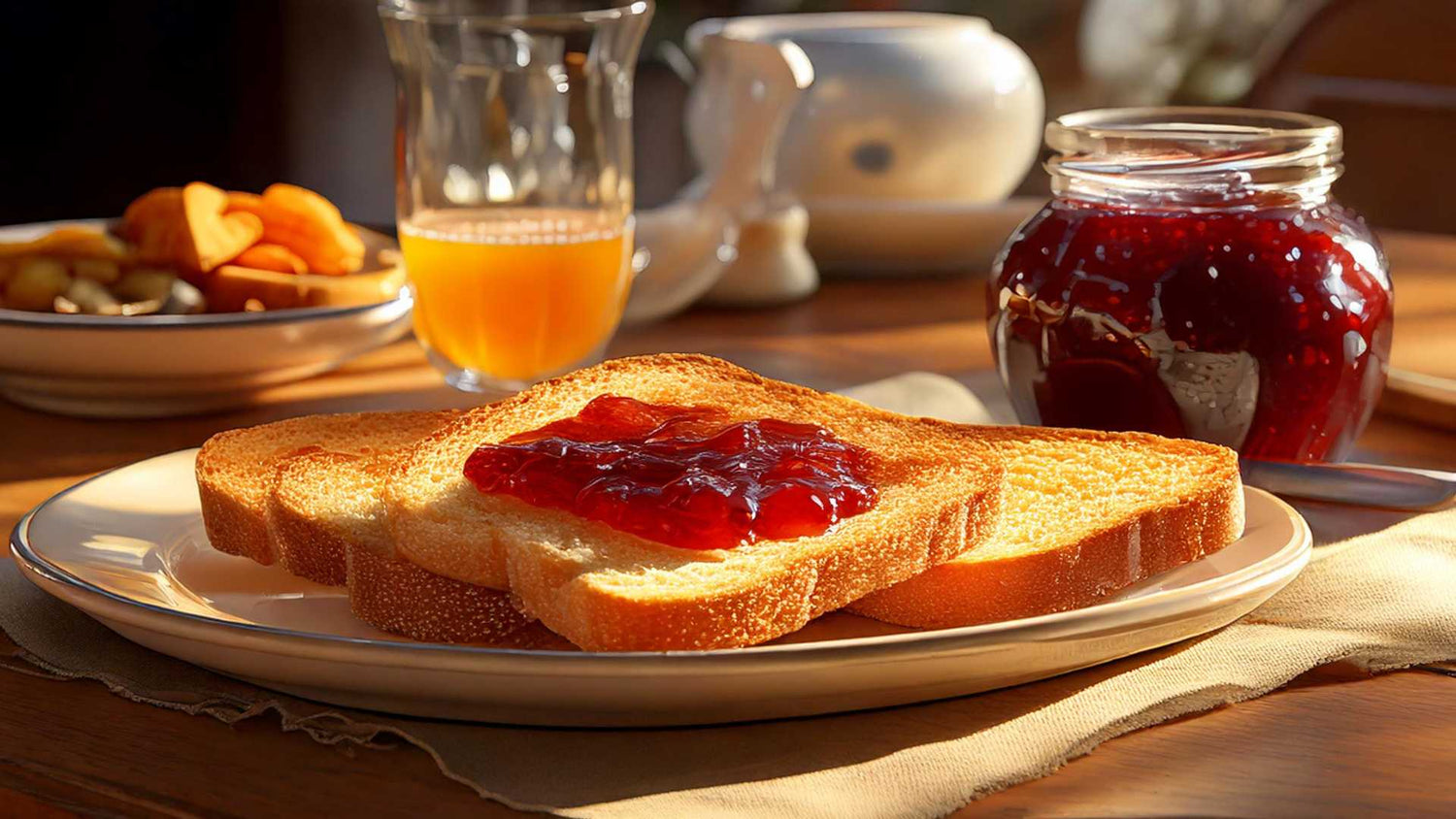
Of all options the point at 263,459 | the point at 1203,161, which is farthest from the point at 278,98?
the point at 1203,161

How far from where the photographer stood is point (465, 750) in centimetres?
85

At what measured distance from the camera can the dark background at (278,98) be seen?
4293 mm

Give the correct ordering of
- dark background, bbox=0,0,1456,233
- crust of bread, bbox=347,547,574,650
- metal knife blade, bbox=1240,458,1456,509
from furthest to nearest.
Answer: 1. dark background, bbox=0,0,1456,233
2. metal knife blade, bbox=1240,458,1456,509
3. crust of bread, bbox=347,547,574,650

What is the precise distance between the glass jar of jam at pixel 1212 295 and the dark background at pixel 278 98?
123 inches

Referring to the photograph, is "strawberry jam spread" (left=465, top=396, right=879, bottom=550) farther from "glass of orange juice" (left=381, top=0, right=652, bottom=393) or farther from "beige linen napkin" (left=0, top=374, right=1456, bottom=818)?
"glass of orange juice" (left=381, top=0, right=652, bottom=393)

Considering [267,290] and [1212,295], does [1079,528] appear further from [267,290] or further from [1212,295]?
[267,290]

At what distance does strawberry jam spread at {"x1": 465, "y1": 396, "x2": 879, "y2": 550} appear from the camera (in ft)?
3.26

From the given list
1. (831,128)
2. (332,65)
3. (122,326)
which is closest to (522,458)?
(122,326)

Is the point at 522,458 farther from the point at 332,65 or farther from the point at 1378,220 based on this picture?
the point at 332,65

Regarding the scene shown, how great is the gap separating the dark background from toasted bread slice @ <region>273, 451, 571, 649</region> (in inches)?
147

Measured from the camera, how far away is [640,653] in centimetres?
83

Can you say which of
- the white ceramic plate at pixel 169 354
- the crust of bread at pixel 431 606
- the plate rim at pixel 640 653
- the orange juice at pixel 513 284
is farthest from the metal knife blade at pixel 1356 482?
the white ceramic plate at pixel 169 354

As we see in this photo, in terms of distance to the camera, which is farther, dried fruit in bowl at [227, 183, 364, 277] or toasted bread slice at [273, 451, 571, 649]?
dried fruit in bowl at [227, 183, 364, 277]

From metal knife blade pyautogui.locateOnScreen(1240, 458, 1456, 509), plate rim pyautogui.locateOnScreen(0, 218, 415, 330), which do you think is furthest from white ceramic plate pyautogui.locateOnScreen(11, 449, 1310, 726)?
plate rim pyautogui.locateOnScreen(0, 218, 415, 330)
